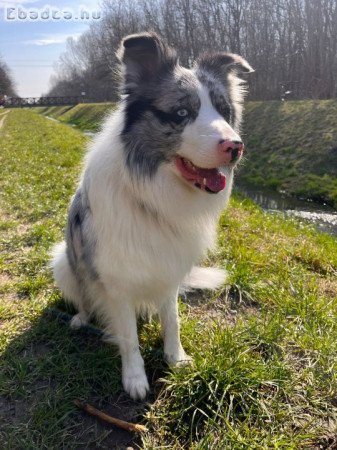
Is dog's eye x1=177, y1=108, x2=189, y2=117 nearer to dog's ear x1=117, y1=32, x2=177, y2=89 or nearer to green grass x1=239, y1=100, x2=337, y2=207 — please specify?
dog's ear x1=117, y1=32, x2=177, y2=89

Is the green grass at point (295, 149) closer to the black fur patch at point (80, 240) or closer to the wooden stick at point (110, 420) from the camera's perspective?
the black fur patch at point (80, 240)

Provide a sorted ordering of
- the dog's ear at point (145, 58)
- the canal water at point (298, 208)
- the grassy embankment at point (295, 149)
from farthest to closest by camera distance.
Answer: the grassy embankment at point (295, 149), the canal water at point (298, 208), the dog's ear at point (145, 58)

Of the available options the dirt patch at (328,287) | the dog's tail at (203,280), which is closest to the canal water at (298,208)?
the dirt patch at (328,287)

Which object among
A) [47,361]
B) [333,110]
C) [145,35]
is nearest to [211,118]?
[145,35]

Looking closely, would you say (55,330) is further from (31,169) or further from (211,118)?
(31,169)

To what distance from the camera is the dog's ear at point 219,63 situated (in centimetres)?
255

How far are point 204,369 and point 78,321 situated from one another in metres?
1.10

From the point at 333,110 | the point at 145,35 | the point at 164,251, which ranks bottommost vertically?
the point at 333,110

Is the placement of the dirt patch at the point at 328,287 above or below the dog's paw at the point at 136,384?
below

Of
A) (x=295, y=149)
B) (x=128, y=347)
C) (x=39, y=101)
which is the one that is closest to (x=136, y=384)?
(x=128, y=347)

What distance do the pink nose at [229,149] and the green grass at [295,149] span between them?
8.20m

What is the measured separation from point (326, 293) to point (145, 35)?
2.73 metres

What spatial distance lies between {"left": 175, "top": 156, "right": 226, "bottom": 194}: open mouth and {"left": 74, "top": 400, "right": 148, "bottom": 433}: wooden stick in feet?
4.50

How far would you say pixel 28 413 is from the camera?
218cm
